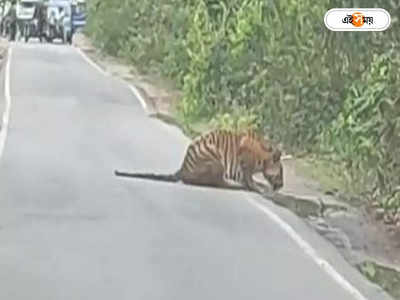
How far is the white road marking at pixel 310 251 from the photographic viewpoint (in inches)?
419

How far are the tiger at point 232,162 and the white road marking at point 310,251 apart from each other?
0.54 meters

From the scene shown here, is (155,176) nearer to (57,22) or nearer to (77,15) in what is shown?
(57,22)

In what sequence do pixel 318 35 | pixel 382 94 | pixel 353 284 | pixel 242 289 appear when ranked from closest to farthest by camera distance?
pixel 242 289, pixel 353 284, pixel 382 94, pixel 318 35

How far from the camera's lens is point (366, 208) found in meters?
16.5

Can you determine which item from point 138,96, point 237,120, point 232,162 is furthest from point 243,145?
point 138,96

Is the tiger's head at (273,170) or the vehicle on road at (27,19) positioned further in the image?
the vehicle on road at (27,19)

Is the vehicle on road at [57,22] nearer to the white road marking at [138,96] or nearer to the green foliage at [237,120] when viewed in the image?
the white road marking at [138,96]

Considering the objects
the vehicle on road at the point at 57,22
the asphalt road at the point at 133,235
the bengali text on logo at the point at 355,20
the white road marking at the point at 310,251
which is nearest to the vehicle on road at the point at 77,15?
the vehicle on road at the point at 57,22

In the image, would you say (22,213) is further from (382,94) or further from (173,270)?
(382,94)

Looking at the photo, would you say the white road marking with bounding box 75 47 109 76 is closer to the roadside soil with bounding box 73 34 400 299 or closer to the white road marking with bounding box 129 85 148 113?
the white road marking with bounding box 129 85 148 113

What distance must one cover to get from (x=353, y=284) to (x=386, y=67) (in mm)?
5718

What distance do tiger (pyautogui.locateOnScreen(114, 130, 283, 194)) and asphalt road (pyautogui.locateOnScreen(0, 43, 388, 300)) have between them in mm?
252

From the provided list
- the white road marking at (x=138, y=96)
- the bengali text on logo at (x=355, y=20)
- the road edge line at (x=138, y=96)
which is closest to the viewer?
the bengali text on logo at (x=355, y=20)

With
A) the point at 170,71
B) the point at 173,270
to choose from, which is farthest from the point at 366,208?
the point at 170,71
